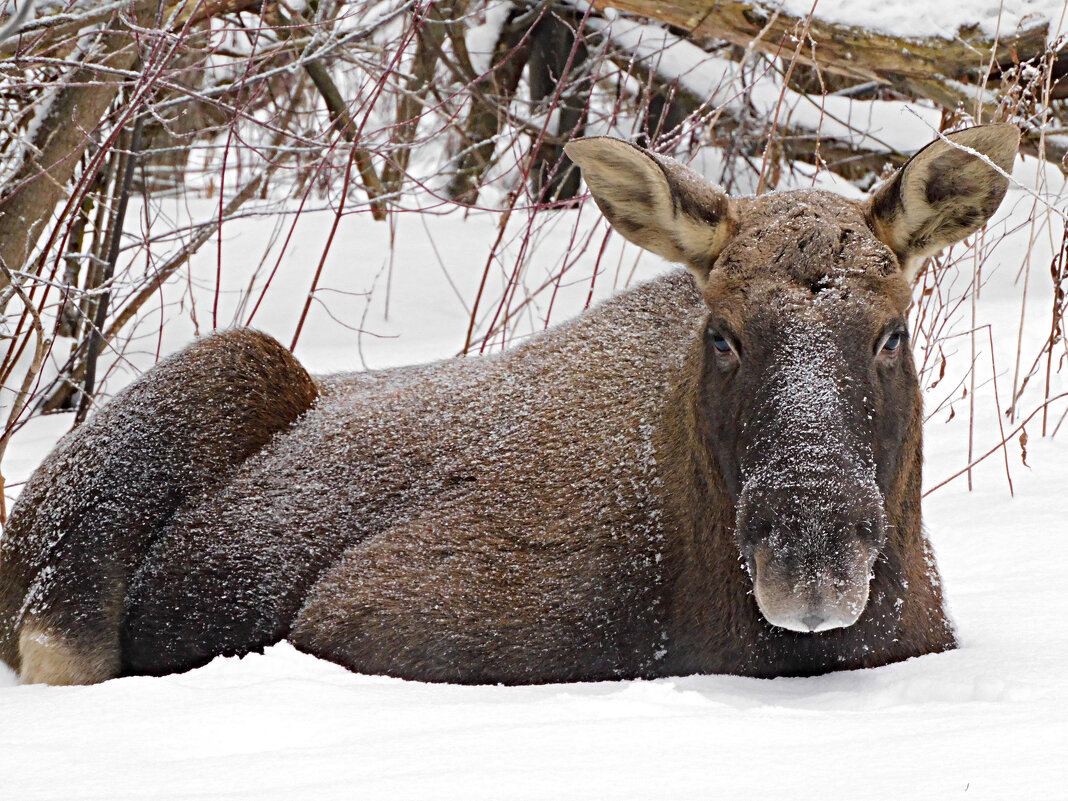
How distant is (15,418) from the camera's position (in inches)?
225

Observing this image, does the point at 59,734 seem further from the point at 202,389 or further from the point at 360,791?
the point at 202,389

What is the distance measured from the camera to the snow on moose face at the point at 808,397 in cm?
305

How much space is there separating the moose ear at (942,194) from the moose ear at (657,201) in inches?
18.4

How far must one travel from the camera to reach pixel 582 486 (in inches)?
159

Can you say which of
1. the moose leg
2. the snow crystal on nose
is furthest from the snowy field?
the snow crystal on nose

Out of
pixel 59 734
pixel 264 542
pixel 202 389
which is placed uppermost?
pixel 202 389

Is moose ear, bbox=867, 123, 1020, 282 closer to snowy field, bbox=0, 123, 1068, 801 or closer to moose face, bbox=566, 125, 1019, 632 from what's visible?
moose face, bbox=566, 125, 1019, 632

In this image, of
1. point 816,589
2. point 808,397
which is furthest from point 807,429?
point 816,589

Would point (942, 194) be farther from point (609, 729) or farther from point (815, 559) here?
point (609, 729)

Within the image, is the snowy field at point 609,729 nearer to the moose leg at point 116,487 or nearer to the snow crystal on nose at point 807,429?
the moose leg at point 116,487

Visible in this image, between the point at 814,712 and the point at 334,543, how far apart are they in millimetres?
1970

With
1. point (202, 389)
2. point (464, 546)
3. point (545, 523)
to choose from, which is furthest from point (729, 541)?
point (202, 389)

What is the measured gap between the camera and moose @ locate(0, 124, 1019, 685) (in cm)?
333

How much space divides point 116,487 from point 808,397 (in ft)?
8.83
